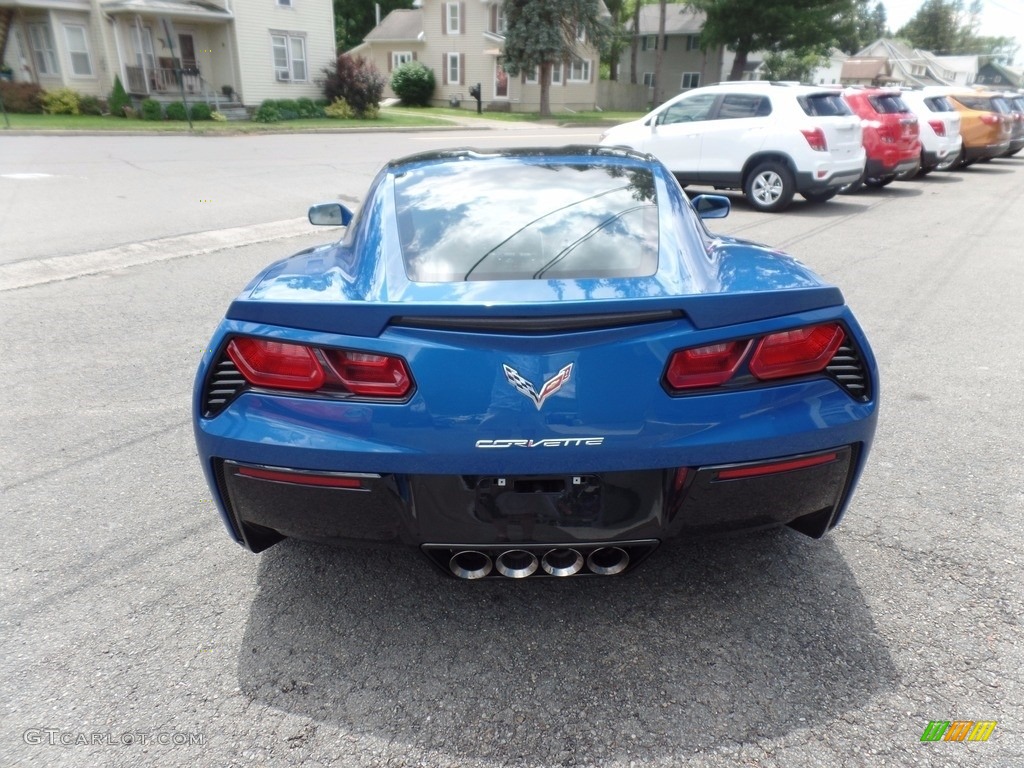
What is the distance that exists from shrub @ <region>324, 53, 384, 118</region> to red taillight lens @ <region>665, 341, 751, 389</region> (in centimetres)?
3061

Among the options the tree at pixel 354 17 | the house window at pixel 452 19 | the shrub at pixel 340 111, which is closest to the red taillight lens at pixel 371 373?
the shrub at pixel 340 111

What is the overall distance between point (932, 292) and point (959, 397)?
3024mm

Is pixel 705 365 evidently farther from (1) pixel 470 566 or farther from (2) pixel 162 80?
(2) pixel 162 80

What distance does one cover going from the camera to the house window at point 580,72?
43.7m

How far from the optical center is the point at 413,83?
136ft

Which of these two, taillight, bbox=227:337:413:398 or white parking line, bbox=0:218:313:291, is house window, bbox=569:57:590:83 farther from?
taillight, bbox=227:337:413:398

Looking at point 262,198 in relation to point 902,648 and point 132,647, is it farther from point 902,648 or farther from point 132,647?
point 902,648

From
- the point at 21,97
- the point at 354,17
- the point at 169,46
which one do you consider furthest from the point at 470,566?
the point at 354,17

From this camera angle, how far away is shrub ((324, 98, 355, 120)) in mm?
29594

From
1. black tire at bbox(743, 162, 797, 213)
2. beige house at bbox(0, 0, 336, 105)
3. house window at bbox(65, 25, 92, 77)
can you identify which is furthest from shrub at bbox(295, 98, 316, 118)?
black tire at bbox(743, 162, 797, 213)

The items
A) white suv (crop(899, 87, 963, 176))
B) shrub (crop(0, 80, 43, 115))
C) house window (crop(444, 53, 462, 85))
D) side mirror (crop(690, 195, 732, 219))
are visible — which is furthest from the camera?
house window (crop(444, 53, 462, 85))

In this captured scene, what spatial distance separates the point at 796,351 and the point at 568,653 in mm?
1177

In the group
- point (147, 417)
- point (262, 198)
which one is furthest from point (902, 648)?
point (262, 198)

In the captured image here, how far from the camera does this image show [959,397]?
4.61 m
